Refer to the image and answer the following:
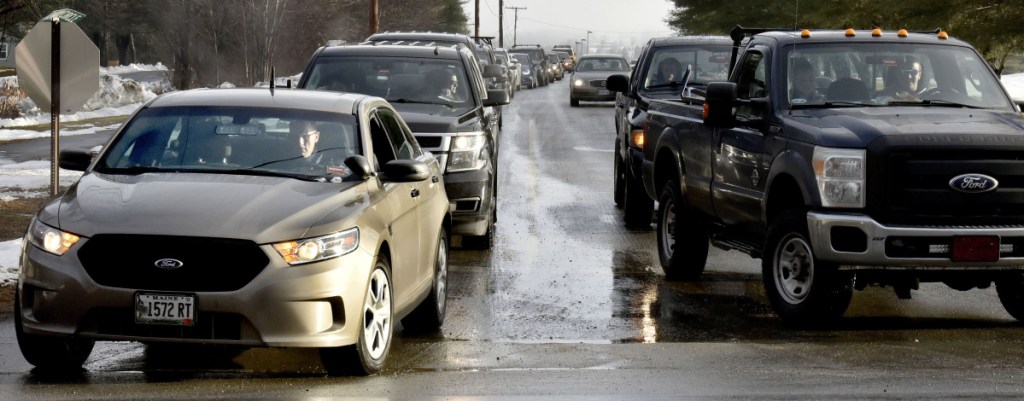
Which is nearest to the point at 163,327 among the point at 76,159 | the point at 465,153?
the point at 76,159

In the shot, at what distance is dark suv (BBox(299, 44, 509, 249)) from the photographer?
516 inches

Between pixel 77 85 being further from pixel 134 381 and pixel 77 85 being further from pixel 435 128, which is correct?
pixel 134 381

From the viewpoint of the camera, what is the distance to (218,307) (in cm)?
695

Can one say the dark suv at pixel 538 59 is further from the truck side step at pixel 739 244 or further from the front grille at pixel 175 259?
the front grille at pixel 175 259

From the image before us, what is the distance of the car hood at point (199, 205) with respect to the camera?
7035 millimetres

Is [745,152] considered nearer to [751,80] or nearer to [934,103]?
[751,80]

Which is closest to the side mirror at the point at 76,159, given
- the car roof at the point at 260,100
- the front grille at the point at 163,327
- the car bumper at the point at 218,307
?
the car roof at the point at 260,100

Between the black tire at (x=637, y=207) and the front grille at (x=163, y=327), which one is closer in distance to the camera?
the front grille at (x=163, y=327)

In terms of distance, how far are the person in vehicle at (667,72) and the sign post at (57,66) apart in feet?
21.4

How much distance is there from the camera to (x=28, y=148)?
25.9 m

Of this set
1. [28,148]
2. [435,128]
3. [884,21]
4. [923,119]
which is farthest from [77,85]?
[884,21]

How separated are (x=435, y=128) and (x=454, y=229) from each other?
2.99 ft

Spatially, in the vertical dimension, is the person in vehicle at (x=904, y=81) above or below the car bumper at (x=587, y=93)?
above

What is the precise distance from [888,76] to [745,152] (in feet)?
3.65
